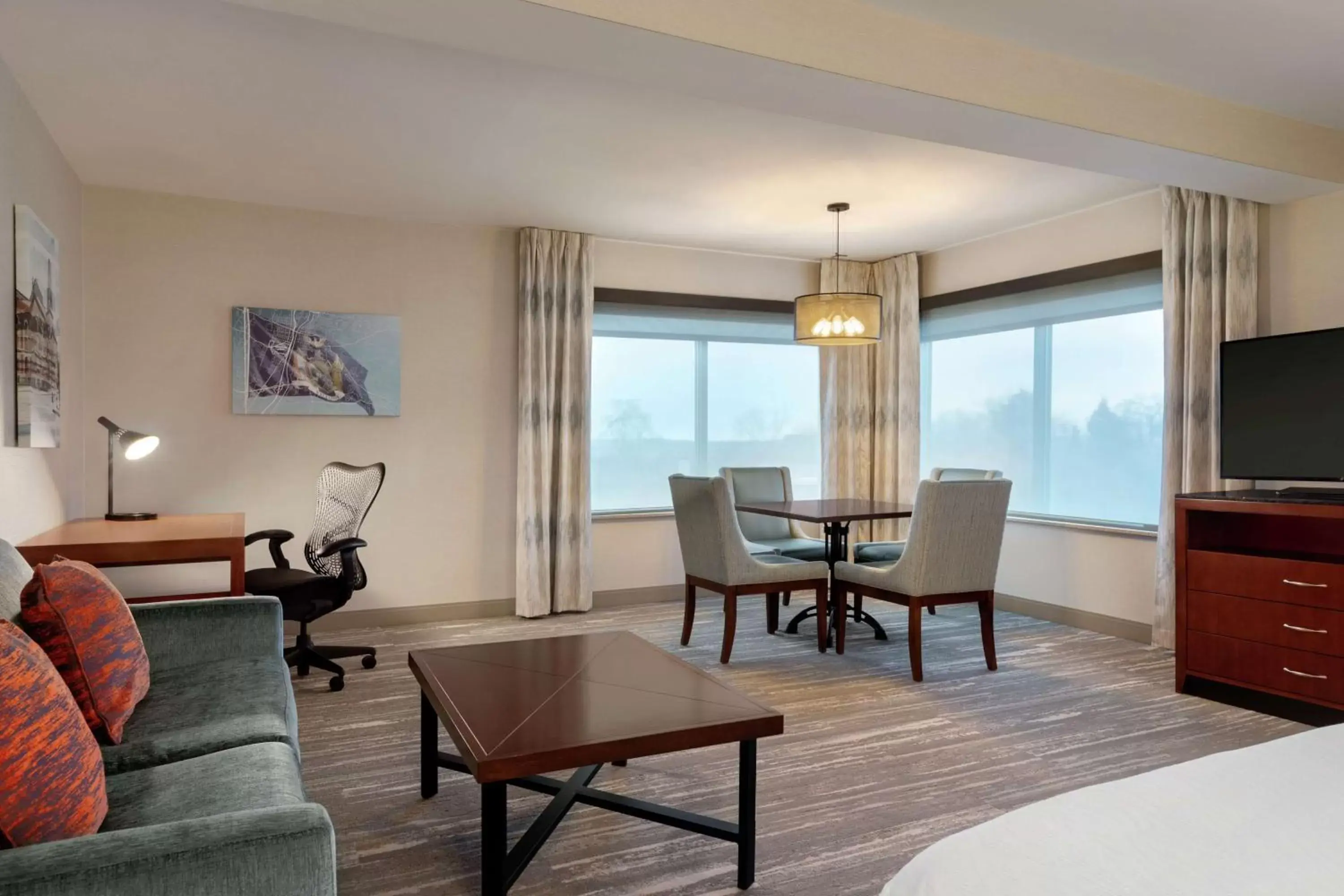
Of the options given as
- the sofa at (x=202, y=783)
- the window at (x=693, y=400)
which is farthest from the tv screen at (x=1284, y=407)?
the sofa at (x=202, y=783)

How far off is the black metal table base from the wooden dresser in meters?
2.49

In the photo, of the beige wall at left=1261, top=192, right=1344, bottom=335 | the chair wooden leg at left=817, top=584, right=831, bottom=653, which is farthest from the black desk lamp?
the beige wall at left=1261, top=192, right=1344, bottom=335

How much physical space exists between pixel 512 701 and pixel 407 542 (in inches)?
124

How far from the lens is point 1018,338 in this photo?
5500 mm

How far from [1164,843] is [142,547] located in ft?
11.0

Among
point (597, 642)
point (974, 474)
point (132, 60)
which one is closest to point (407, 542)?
point (597, 642)

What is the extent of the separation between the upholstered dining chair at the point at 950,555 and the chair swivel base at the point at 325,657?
257cm

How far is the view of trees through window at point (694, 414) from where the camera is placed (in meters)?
5.91

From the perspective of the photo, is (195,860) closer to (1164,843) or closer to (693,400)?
(1164,843)

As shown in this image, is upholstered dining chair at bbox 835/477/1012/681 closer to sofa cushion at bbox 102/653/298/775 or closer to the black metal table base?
the black metal table base

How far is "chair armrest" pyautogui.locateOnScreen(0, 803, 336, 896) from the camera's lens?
1079mm

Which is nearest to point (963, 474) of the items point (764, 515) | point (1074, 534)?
point (1074, 534)

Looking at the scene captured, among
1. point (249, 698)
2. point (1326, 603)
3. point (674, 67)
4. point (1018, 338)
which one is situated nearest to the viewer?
point (249, 698)

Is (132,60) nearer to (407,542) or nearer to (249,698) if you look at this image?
(249,698)
